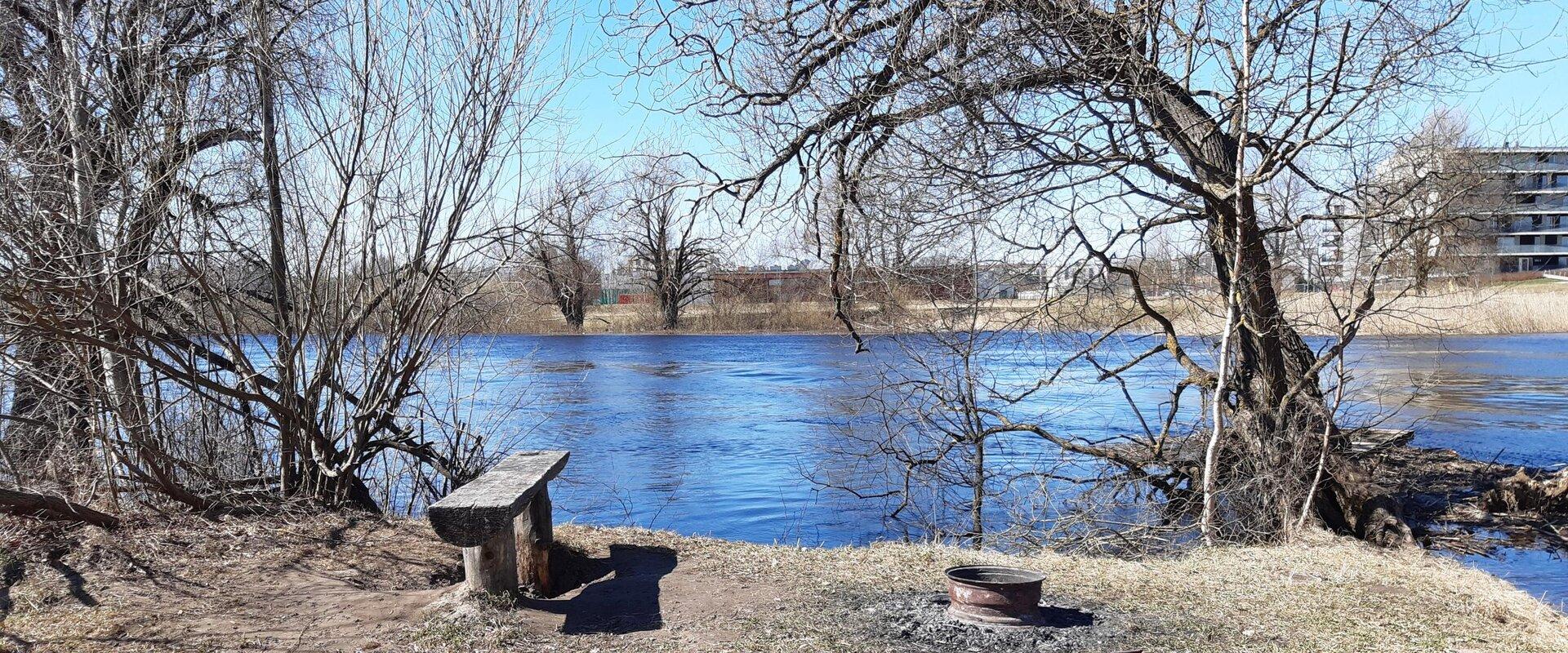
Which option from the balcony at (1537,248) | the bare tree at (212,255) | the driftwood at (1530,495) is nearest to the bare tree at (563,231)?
the bare tree at (212,255)

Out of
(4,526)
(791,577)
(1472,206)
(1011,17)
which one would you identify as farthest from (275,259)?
(1472,206)

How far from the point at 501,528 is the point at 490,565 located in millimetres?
239

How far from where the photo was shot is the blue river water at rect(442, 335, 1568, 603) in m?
10.0

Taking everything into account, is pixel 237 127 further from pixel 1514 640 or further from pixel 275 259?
pixel 1514 640

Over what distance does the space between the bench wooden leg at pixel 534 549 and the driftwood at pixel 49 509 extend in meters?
2.13

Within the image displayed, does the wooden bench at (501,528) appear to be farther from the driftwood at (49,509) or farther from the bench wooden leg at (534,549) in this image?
the driftwood at (49,509)

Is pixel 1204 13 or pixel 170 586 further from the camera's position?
pixel 1204 13

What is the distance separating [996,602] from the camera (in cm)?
469

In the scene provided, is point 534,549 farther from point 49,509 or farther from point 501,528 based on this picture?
point 49,509

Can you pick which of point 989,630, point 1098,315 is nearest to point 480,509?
point 989,630

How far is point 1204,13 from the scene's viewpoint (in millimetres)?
7480

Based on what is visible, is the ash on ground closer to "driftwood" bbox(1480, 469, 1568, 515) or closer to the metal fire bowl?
the metal fire bowl

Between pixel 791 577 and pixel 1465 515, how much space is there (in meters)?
6.88

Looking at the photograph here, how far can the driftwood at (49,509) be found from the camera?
5453mm
